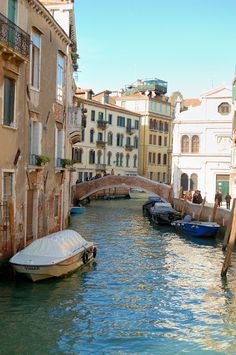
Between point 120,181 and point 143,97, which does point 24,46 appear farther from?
point 143,97

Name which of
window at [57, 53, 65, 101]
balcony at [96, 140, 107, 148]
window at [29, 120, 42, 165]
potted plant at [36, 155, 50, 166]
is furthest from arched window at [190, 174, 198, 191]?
potted plant at [36, 155, 50, 166]

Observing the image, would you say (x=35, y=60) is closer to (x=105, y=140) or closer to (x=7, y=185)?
(x=7, y=185)

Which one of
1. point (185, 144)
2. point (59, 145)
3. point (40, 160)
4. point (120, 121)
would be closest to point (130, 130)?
point (120, 121)

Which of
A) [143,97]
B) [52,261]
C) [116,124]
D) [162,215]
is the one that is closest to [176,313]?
[52,261]

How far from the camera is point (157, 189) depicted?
33.0 meters

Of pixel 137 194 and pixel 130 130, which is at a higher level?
pixel 130 130

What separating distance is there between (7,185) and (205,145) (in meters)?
23.8

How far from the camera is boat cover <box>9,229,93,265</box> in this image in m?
10.6

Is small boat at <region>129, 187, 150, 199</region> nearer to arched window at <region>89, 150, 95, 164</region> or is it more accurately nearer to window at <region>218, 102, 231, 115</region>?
arched window at <region>89, 150, 95, 164</region>

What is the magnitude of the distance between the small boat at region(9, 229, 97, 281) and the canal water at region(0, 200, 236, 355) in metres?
0.24

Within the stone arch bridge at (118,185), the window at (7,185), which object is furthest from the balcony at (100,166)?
the window at (7,185)

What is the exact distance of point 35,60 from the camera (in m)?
13.1

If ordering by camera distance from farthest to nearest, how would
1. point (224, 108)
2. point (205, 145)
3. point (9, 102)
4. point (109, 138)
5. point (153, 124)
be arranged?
point (153, 124)
point (109, 138)
point (205, 145)
point (224, 108)
point (9, 102)

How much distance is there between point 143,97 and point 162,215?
93.4 ft
